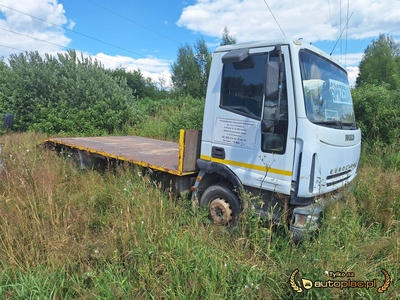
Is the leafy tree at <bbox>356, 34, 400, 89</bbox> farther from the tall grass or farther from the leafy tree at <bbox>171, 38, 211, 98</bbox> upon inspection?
the tall grass

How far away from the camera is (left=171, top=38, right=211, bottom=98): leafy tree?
100ft

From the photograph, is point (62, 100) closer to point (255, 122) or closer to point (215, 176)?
point (215, 176)

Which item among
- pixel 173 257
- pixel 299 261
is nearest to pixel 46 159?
pixel 173 257

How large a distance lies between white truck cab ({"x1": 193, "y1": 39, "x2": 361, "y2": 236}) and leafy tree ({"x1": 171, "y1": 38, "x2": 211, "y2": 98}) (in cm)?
2681

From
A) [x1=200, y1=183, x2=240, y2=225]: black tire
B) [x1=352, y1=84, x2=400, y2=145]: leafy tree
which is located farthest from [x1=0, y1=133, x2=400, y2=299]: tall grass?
[x1=352, y1=84, x2=400, y2=145]: leafy tree

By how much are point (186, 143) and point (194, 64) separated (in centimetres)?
2887

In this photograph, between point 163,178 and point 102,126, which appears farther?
point 102,126

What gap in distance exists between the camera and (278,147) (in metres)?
3.20

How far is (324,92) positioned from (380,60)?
42323mm

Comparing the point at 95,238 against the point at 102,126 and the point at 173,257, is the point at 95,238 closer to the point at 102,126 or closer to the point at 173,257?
the point at 173,257

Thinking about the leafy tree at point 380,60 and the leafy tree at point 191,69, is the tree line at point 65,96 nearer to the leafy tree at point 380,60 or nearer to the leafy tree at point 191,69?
the leafy tree at point 191,69

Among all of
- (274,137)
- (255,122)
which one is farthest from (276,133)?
(255,122)

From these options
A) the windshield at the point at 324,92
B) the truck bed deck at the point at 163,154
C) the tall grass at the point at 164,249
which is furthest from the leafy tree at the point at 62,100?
the windshield at the point at 324,92

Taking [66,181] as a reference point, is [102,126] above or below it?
above
